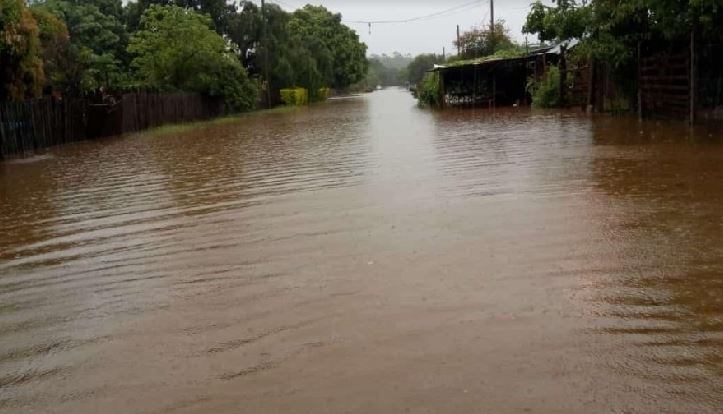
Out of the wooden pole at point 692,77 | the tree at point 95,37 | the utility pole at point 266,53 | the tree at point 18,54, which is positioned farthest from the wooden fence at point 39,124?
the utility pole at point 266,53

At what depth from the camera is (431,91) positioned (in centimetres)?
3897

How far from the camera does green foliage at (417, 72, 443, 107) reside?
37.6 meters

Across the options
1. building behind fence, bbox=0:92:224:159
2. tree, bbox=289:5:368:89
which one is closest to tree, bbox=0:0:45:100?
building behind fence, bbox=0:92:224:159

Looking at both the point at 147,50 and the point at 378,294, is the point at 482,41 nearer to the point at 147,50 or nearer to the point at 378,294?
the point at 147,50

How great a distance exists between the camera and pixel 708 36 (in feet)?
49.1

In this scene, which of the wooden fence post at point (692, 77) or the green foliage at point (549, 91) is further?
the green foliage at point (549, 91)

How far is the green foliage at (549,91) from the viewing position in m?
27.8

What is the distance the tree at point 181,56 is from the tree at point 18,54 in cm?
1355

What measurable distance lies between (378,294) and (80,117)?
796 inches

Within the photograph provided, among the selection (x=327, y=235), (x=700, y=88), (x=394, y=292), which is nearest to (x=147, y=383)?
→ (x=394, y=292)

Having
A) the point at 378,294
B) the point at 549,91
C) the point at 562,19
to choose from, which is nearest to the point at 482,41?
the point at 549,91

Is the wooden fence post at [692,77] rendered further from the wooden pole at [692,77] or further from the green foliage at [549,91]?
the green foliage at [549,91]

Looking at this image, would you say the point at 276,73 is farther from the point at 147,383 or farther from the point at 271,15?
the point at 147,383

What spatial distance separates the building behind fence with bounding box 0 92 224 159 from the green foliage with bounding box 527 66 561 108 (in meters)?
16.0
